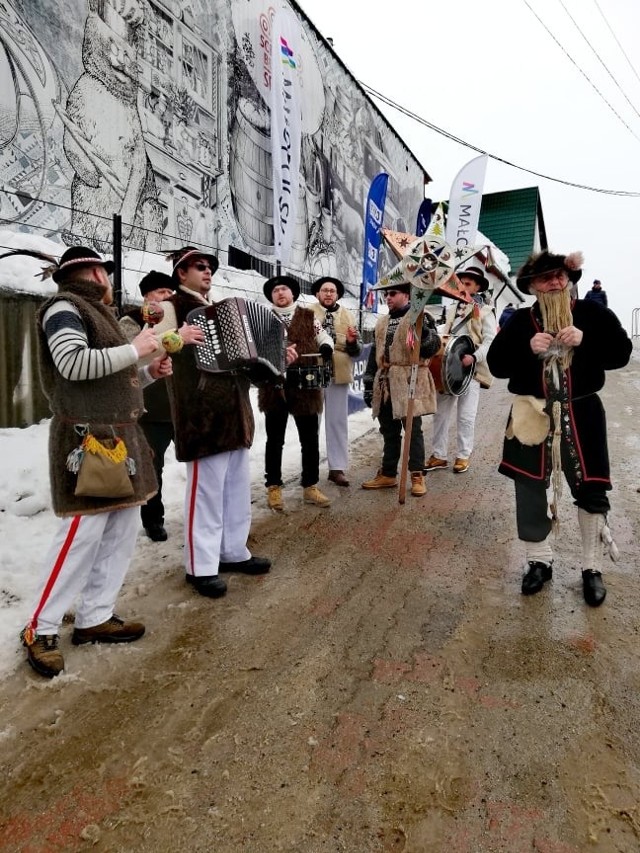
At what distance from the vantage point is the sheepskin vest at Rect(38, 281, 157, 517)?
8.24 ft

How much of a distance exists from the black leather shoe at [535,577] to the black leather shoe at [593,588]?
22 centimetres

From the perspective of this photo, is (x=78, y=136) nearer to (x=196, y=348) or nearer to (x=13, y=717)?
(x=196, y=348)

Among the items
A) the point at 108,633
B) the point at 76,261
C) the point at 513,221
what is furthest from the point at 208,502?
the point at 513,221

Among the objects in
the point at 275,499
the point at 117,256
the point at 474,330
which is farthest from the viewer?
the point at 474,330

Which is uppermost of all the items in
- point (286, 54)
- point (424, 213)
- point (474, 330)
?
point (286, 54)

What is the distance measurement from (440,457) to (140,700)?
15.9ft

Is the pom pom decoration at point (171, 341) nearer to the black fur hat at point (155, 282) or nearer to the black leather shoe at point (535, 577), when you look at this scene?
the black fur hat at point (155, 282)

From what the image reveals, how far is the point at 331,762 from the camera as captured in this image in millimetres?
2010

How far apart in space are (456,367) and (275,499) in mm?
2589

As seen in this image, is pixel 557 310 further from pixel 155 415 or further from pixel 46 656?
pixel 46 656

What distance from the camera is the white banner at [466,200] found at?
15.4m

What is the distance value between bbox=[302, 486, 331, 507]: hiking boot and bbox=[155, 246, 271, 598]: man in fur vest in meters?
1.76

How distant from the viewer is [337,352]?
5730mm

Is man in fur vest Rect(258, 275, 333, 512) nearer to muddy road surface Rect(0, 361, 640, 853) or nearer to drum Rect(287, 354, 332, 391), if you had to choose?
drum Rect(287, 354, 332, 391)
